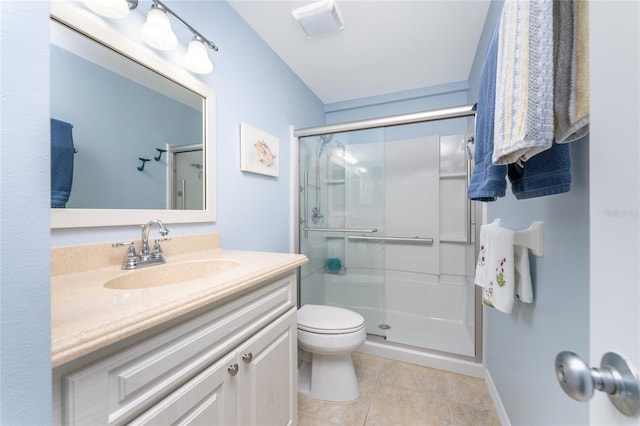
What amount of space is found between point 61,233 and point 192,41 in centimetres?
98

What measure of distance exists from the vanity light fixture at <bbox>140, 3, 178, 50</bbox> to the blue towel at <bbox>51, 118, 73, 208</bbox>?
465mm

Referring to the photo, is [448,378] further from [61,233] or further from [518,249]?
[61,233]

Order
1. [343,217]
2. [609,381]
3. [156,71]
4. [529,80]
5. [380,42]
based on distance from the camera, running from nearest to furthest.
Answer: [609,381] → [529,80] → [156,71] → [380,42] → [343,217]

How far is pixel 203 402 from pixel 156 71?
1.28 meters

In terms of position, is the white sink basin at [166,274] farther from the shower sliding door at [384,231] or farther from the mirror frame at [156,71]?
the shower sliding door at [384,231]

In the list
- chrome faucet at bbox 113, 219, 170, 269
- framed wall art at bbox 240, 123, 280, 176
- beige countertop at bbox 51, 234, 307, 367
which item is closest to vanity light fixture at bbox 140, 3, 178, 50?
framed wall art at bbox 240, 123, 280, 176

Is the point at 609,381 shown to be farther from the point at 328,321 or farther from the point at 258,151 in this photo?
the point at 258,151

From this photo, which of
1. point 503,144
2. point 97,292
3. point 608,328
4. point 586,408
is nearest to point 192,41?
point 97,292

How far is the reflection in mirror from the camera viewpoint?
88 centimetres

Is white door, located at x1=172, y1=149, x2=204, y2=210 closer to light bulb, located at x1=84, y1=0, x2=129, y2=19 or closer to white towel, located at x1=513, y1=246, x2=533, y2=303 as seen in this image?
light bulb, located at x1=84, y1=0, x2=129, y2=19

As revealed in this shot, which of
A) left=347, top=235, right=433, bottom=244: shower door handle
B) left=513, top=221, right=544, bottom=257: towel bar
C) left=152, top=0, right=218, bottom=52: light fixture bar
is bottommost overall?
left=347, top=235, right=433, bottom=244: shower door handle

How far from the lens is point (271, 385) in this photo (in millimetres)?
990

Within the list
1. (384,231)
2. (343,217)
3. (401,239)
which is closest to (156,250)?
(343,217)

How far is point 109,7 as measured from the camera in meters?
0.89
